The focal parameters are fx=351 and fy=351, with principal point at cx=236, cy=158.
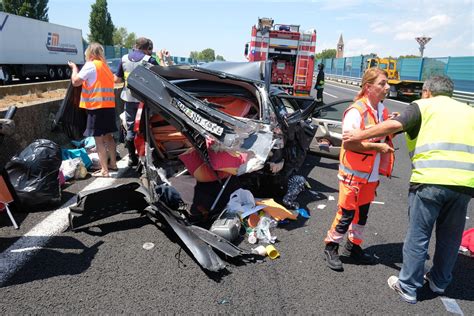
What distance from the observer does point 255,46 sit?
14969 mm

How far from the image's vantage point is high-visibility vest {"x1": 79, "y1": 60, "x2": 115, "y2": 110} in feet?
16.3

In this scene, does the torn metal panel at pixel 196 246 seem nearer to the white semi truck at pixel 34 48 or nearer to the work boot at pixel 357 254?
the work boot at pixel 357 254

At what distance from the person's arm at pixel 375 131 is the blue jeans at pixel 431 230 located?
49 centimetres

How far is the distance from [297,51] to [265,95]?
11.6 m

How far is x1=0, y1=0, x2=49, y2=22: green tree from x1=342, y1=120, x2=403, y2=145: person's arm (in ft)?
191

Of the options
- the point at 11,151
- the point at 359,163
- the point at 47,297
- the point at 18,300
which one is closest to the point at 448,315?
the point at 359,163

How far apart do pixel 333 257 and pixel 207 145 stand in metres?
1.55

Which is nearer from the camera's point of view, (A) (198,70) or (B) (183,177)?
(A) (198,70)

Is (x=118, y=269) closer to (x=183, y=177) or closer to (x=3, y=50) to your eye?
(x=183, y=177)

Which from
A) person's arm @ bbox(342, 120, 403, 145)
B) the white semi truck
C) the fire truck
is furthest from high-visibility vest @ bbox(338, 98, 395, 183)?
the white semi truck

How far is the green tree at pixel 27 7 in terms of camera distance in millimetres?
48406

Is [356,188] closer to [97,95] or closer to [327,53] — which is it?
[97,95]

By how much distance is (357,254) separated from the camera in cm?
335

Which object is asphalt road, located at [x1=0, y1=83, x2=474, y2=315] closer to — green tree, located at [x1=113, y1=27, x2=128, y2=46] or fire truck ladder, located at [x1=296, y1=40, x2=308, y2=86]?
fire truck ladder, located at [x1=296, y1=40, x2=308, y2=86]
